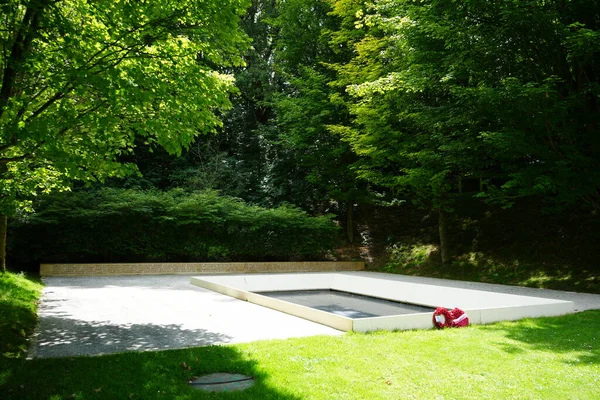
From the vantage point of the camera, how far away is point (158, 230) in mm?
17469

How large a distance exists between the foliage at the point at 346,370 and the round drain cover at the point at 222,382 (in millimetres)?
106

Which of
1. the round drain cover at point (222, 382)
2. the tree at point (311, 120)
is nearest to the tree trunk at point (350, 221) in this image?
the tree at point (311, 120)

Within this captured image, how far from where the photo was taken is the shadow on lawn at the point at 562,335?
6.13 m

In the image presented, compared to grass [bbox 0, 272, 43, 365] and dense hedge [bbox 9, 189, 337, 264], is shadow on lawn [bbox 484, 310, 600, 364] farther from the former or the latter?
dense hedge [bbox 9, 189, 337, 264]

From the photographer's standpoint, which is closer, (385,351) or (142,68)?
(385,351)

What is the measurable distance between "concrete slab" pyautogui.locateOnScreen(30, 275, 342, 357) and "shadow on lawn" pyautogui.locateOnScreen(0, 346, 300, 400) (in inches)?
25.5

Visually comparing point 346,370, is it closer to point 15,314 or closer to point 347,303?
point 15,314

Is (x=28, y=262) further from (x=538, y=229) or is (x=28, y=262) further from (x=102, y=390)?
(x=538, y=229)

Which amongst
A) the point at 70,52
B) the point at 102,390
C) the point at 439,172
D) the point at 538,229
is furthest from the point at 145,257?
the point at 538,229

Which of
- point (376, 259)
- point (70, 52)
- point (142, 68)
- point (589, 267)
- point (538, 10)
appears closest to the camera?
point (70, 52)

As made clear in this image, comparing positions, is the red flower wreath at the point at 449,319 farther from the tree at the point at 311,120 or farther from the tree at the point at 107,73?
the tree at the point at 311,120

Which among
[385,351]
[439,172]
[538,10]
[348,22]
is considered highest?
[348,22]

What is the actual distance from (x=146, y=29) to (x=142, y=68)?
52 centimetres

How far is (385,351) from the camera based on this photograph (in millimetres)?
5871
